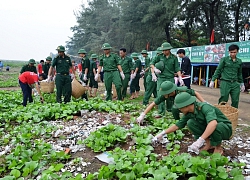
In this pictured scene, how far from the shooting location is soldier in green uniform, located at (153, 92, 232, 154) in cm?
309

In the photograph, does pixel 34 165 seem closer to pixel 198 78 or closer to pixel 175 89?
pixel 175 89

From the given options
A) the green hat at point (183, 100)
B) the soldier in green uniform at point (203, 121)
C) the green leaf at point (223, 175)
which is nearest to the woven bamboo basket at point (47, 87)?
the soldier in green uniform at point (203, 121)

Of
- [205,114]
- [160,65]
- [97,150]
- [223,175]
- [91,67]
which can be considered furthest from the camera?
[91,67]

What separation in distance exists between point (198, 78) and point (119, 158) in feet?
43.9

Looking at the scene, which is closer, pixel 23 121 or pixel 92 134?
pixel 92 134

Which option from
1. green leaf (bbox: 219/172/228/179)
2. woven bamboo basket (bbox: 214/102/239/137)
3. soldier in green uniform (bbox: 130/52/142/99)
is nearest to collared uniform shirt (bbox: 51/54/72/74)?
soldier in green uniform (bbox: 130/52/142/99)

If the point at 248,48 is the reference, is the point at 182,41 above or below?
above

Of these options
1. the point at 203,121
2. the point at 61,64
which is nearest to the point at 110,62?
the point at 61,64

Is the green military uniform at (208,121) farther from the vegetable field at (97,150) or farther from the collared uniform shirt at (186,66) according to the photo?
the collared uniform shirt at (186,66)

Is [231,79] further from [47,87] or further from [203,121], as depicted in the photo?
[47,87]

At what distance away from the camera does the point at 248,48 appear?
10430mm

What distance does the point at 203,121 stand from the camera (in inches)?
132

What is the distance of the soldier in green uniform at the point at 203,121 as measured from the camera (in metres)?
3.09

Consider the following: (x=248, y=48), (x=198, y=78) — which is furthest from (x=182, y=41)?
(x=248, y=48)
